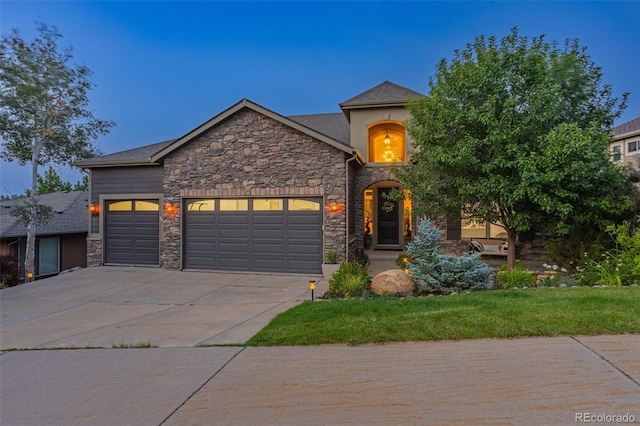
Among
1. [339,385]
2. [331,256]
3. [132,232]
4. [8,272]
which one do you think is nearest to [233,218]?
[331,256]

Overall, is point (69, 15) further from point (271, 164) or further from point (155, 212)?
point (271, 164)

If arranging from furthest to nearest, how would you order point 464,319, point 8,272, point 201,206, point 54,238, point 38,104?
point 54,238 < point 8,272 < point 38,104 < point 201,206 < point 464,319

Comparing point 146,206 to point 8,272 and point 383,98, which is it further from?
point 383,98

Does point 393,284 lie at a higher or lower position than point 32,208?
lower

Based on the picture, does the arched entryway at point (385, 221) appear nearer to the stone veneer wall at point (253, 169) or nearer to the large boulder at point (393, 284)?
the stone veneer wall at point (253, 169)

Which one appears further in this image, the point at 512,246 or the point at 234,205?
the point at 234,205

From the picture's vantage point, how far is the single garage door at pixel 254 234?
33.8ft

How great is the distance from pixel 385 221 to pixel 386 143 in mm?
3279

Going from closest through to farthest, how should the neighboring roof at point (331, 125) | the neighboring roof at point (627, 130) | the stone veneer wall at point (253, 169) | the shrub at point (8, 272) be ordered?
1. the stone veneer wall at point (253, 169)
2. the shrub at point (8, 272)
3. the neighboring roof at point (331, 125)
4. the neighboring roof at point (627, 130)

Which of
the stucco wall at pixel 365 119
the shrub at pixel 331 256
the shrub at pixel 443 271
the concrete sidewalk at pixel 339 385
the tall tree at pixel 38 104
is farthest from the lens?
the stucco wall at pixel 365 119

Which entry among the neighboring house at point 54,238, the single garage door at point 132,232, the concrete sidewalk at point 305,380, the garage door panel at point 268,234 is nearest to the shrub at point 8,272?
the neighboring house at point 54,238

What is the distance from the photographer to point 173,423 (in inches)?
106

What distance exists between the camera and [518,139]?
7.71 m

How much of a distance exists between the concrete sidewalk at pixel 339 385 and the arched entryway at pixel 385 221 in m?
10.0
